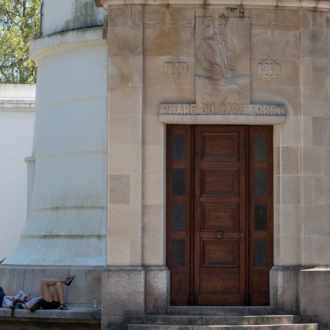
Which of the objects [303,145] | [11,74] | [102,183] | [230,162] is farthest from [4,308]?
[11,74]

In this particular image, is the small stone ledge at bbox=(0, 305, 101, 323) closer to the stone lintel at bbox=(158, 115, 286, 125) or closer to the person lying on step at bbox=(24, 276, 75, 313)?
the person lying on step at bbox=(24, 276, 75, 313)

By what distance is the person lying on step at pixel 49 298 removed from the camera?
51.9 ft

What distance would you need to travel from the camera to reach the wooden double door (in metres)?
14.6

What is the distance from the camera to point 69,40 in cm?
1861

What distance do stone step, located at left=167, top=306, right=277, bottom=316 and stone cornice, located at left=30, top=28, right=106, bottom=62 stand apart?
731 centimetres

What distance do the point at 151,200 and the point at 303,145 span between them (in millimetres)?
3088

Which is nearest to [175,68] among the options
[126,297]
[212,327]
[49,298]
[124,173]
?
[124,173]

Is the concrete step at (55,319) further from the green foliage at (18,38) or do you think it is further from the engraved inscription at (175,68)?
the green foliage at (18,38)

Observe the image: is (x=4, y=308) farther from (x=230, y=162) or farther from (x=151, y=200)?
(x=230, y=162)

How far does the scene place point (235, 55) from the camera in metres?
14.6

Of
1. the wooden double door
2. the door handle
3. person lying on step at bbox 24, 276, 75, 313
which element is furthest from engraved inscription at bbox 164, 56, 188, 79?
person lying on step at bbox 24, 276, 75, 313

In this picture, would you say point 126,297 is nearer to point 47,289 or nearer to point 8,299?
point 47,289

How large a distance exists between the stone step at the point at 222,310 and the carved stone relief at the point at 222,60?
3.90 meters

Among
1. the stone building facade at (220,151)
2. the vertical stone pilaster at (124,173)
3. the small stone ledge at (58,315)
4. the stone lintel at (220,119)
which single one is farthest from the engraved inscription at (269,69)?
the small stone ledge at (58,315)
